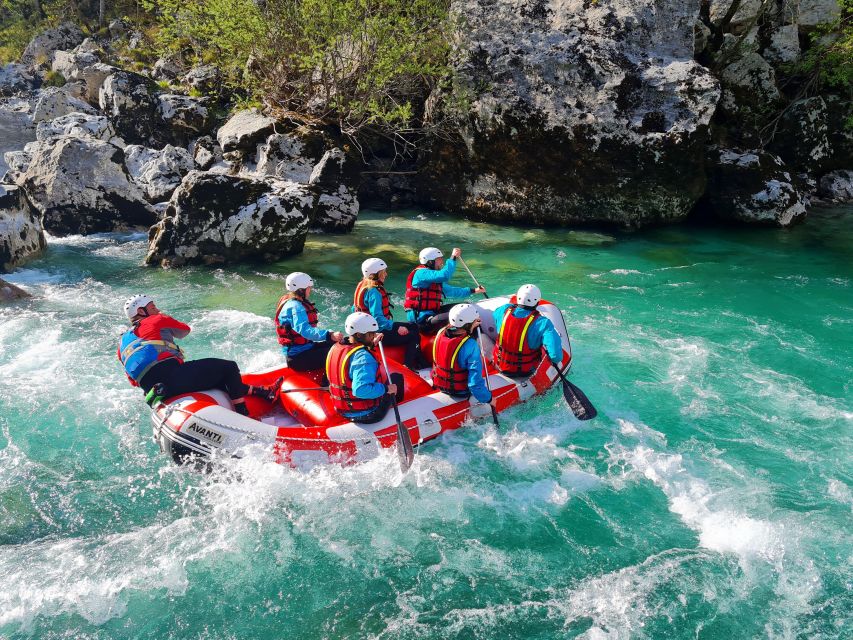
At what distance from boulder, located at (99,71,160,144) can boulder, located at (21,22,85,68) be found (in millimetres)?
12374

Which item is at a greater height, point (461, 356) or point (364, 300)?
point (364, 300)

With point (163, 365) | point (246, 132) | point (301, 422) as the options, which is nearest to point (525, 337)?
point (301, 422)

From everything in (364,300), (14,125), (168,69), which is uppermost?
(168,69)

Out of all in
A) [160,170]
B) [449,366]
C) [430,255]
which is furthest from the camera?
[160,170]

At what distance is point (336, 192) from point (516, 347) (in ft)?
26.2

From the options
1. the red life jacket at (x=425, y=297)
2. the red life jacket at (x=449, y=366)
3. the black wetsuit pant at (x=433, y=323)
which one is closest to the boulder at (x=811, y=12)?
the red life jacket at (x=425, y=297)

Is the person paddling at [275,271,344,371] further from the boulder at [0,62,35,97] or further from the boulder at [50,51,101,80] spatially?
the boulder at [0,62,35,97]

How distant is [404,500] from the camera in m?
5.43

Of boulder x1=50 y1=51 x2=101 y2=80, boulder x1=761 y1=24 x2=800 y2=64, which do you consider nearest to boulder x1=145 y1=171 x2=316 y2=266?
boulder x1=50 y1=51 x2=101 y2=80

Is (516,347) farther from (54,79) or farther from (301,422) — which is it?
(54,79)

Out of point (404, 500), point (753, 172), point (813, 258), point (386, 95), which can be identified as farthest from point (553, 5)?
point (404, 500)

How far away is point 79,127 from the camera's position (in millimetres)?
15500

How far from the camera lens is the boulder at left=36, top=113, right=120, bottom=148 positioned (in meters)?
15.6

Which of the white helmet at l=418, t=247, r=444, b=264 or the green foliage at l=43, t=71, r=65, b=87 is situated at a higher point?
the green foliage at l=43, t=71, r=65, b=87
